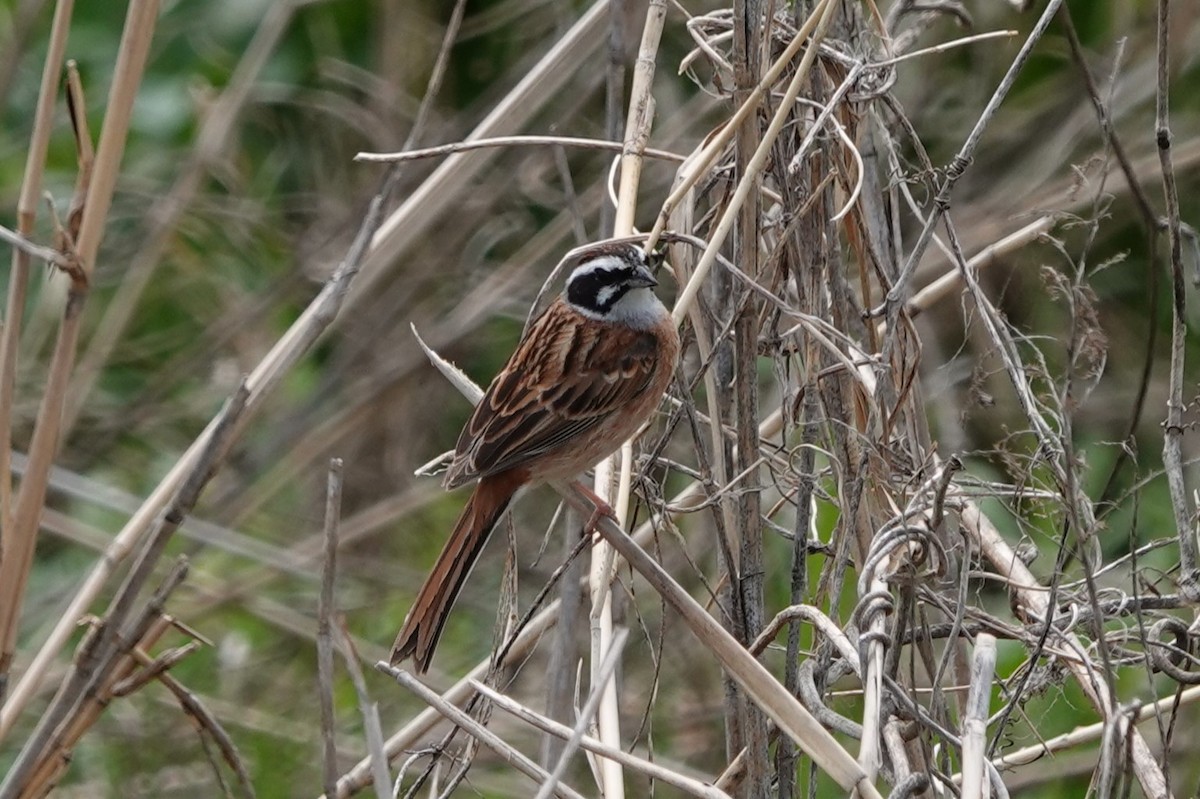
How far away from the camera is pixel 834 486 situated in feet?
9.24

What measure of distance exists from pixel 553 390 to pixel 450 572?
1.98ft

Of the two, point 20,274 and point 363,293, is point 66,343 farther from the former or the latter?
point 363,293

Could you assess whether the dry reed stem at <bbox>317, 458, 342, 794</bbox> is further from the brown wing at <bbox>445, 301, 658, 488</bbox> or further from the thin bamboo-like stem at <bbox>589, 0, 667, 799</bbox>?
the brown wing at <bbox>445, 301, 658, 488</bbox>

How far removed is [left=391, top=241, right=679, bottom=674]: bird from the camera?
3.04 metres

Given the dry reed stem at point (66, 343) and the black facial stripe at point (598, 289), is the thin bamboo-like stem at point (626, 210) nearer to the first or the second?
the black facial stripe at point (598, 289)

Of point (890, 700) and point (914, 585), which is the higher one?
point (914, 585)

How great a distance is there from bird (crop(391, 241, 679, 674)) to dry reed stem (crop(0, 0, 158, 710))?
0.75 metres

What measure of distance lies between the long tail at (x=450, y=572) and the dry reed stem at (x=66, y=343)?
2.13ft

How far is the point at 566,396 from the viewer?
338 cm

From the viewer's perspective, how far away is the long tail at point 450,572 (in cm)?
282

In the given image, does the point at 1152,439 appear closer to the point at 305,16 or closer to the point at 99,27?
the point at 305,16

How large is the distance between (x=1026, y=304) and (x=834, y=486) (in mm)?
2291

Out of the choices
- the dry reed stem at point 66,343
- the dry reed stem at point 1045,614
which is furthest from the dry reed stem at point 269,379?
the dry reed stem at point 1045,614

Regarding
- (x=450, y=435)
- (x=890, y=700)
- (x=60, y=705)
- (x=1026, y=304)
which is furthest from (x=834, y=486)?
(x=450, y=435)
